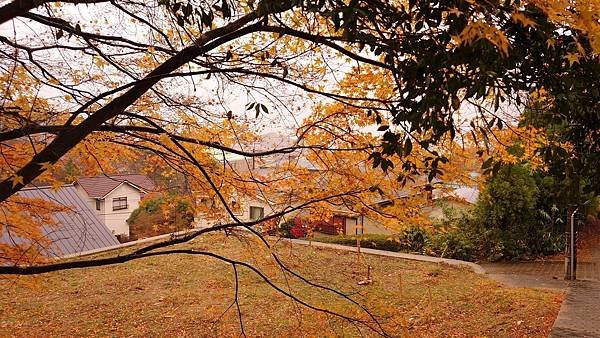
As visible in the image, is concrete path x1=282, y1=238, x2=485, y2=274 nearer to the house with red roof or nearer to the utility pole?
the utility pole

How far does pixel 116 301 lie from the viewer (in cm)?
780

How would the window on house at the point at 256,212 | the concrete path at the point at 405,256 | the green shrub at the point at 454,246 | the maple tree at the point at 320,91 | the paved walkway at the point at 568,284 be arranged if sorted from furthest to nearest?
the green shrub at the point at 454,246 → the concrete path at the point at 405,256 → the window on house at the point at 256,212 → the paved walkway at the point at 568,284 → the maple tree at the point at 320,91

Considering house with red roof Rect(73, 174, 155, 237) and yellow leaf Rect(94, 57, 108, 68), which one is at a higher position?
yellow leaf Rect(94, 57, 108, 68)

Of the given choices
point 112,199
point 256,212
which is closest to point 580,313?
point 256,212

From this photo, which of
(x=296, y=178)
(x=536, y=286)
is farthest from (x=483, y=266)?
(x=296, y=178)

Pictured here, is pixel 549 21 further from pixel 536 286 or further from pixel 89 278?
pixel 89 278

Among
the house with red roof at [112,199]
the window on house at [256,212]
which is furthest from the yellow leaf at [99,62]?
the house with red roof at [112,199]

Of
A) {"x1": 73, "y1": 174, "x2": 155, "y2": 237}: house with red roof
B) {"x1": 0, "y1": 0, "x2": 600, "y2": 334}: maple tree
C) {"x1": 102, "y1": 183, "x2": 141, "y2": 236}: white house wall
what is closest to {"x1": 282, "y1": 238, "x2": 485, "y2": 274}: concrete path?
{"x1": 0, "y1": 0, "x2": 600, "y2": 334}: maple tree

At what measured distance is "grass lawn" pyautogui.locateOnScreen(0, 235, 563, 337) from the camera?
5.63 meters

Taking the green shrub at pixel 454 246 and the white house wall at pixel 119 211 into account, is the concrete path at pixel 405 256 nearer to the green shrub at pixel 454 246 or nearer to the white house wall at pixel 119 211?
the green shrub at pixel 454 246

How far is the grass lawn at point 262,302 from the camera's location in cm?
563

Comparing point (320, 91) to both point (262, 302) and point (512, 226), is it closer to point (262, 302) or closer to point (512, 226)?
point (262, 302)

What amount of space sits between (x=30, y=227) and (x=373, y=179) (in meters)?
3.24

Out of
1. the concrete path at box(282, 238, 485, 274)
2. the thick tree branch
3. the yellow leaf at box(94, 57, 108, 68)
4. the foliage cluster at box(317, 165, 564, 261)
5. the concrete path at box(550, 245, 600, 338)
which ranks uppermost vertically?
the yellow leaf at box(94, 57, 108, 68)
